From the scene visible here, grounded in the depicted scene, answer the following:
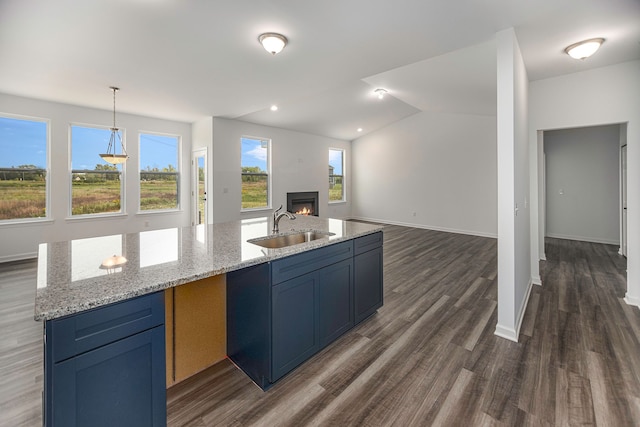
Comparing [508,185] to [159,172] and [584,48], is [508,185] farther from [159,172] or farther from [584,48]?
[159,172]

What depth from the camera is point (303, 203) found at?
8.22 m

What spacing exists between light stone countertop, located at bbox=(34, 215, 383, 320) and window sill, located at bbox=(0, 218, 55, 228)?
4322 millimetres

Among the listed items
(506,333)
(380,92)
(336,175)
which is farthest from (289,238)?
(336,175)

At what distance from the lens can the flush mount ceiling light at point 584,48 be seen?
2705 mm

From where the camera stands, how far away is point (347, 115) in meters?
7.18

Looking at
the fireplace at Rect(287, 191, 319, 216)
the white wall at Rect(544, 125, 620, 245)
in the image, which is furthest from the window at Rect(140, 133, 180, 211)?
the white wall at Rect(544, 125, 620, 245)

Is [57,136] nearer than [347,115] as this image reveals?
Yes

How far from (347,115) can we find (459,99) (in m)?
2.60

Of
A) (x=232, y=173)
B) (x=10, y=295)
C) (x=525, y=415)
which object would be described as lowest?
(x=525, y=415)

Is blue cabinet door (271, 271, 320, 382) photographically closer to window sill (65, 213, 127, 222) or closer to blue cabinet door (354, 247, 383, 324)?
blue cabinet door (354, 247, 383, 324)

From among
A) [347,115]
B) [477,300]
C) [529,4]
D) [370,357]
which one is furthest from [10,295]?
[347,115]

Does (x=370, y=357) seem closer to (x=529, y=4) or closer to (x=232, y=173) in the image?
(x=529, y=4)

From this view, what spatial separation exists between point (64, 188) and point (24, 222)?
Result: 80 cm

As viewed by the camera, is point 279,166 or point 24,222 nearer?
point 24,222
